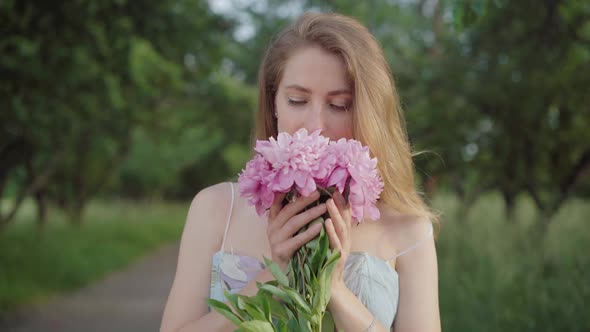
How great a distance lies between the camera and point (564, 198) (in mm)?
9000

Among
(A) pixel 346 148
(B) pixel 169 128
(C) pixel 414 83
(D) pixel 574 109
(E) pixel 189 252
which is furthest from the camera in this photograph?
(B) pixel 169 128

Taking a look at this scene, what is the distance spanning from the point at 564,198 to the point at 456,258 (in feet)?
5.10

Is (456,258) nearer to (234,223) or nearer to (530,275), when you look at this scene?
(530,275)

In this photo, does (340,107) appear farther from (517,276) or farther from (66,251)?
(66,251)

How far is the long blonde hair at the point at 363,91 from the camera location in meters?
2.56

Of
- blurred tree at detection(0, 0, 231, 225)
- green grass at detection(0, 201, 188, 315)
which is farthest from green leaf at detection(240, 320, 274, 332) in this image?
green grass at detection(0, 201, 188, 315)

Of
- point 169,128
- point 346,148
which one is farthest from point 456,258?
point 169,128

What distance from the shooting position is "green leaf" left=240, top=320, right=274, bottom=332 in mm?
2010

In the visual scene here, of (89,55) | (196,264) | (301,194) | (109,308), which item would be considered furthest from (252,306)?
(109,308)

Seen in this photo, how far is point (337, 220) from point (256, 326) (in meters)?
0.36

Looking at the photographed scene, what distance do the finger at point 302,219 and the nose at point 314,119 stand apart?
44 centimetres

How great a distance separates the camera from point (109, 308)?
33.5ft

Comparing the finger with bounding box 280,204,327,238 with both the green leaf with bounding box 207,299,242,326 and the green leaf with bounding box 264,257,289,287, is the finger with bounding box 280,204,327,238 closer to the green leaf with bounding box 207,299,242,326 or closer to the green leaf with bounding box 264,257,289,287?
the green leaf with bounding box 264,257,289,287

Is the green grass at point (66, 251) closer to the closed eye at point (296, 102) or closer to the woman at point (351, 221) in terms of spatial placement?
the woman at point (351, 221)
